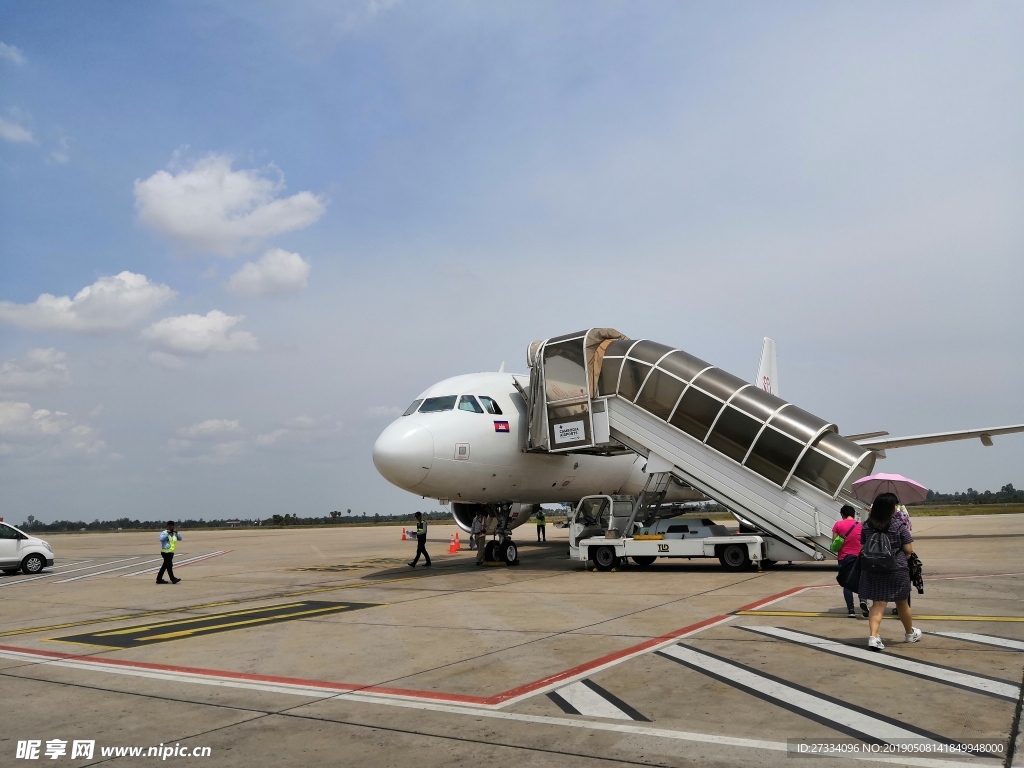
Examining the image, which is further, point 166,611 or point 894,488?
point 166,611

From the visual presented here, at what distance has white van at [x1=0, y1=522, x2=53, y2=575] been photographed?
23.3m

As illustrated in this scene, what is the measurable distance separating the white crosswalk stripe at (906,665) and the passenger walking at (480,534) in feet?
42.8

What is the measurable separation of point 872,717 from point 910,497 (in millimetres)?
6385

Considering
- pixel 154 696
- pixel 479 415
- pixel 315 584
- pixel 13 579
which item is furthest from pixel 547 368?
pixel 13 579

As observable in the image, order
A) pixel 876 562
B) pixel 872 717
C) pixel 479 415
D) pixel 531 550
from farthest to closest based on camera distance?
1. pixel 531 550
2. pixel 479 415
3. pixel 876 562
4. pixel 872 717

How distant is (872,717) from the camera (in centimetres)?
577

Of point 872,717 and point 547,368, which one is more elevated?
point 547,368

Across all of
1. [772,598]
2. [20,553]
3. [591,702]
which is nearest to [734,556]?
[772,598]

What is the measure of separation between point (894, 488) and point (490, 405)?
10914mm

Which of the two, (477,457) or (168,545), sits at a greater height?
(477,457)

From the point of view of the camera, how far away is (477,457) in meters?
19.5

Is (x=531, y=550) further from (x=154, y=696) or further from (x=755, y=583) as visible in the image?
(x=154, y=696)

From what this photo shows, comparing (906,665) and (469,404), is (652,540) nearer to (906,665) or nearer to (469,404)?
(469,404)

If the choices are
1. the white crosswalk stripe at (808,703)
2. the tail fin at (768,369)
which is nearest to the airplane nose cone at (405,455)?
the white crosswalk stripe at (808,703)
